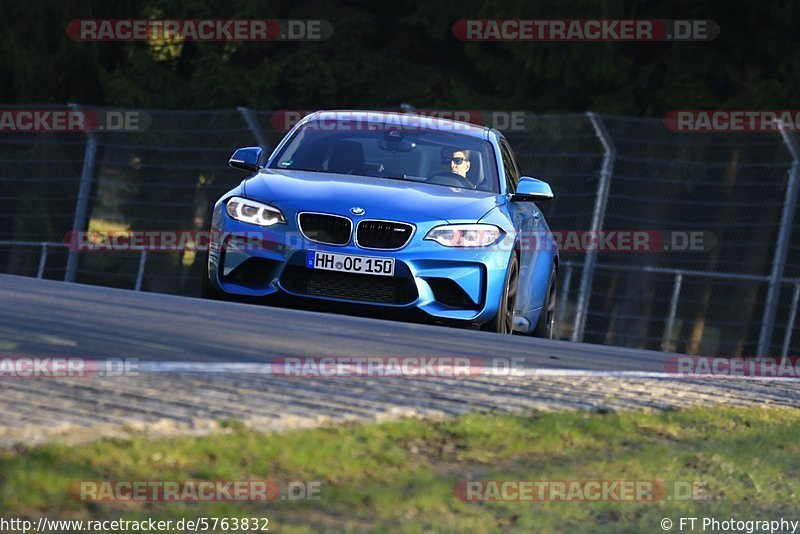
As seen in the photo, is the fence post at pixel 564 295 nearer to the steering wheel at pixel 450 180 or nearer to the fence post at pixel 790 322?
the fence post at pixel 790 322

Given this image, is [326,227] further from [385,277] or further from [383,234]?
[385,277]

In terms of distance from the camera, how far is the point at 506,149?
1234cm

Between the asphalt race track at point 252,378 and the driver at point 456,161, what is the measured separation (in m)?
1.76

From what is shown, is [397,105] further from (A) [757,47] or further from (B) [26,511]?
(B) [26,511]

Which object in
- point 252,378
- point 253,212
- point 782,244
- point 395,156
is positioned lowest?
point 252,378

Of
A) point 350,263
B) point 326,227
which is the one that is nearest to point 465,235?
point 350,263

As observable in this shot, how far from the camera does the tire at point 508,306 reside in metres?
10.3

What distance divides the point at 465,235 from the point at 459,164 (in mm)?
1350

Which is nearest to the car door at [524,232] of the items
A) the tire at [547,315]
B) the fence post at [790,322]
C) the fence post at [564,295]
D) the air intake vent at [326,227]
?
the tire at [547,315]

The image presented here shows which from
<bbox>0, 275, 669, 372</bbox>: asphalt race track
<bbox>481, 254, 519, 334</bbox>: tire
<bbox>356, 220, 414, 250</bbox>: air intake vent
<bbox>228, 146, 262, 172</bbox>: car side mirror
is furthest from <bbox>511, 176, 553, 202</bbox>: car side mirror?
<bbox>228, 146, 262, 172</bbox>: car side mirror

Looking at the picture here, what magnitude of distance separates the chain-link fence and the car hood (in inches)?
252

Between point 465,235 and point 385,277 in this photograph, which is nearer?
point 385,277

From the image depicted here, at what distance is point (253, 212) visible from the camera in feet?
33.5

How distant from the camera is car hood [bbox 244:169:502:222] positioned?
10109 millimetres
